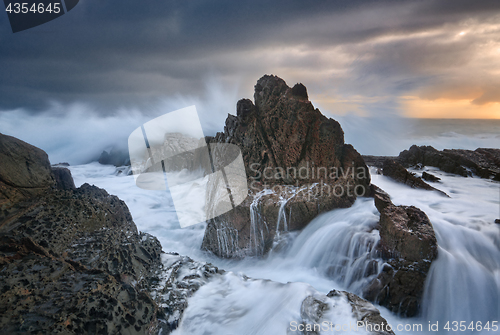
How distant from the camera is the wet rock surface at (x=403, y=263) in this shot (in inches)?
Answer: 170

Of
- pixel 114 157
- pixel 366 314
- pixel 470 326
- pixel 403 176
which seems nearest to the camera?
pixel 366 314

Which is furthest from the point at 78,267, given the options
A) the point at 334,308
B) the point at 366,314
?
the point at 366,314

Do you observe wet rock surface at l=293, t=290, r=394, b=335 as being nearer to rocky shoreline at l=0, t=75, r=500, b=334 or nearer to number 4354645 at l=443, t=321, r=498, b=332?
rocky shoreline at l=0, t=75, r=500, b=334

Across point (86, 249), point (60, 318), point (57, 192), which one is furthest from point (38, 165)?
point (60, 318)

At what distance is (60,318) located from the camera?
6.89 feet

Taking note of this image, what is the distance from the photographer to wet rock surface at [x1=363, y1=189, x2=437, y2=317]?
14.2 ft

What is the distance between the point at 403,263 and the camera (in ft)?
14.8

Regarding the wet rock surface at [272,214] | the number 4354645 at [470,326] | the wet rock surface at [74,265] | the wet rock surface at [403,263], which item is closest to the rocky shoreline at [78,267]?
the wet rock surface at [74,265]

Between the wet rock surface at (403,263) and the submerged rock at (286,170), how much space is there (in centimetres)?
211

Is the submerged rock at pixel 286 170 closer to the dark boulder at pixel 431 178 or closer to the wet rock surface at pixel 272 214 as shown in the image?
the wet rock surface at pixel 272 214

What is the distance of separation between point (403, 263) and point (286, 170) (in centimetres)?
360

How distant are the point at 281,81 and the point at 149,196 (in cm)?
1037

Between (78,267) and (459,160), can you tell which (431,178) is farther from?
(78,267)

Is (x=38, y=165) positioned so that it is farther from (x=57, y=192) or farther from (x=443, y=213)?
(x=443, y=213)
